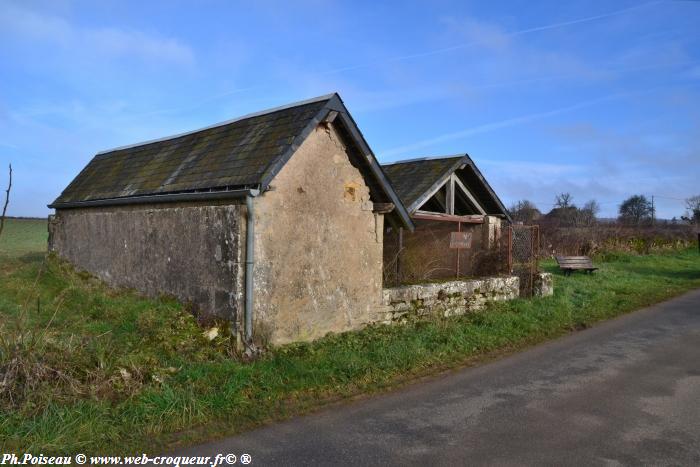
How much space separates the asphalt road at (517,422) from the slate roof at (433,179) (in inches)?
205

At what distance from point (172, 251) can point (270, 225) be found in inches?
86.4

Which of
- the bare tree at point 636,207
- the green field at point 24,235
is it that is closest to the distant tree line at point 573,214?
the bare tree at point 636,207

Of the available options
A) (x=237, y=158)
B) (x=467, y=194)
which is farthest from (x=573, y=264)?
(x=237, y=158)

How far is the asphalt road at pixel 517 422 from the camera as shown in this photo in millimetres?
4512

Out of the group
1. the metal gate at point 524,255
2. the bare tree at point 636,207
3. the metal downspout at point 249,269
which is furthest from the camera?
the bare tree at point 636,207

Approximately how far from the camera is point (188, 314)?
8.06 meters

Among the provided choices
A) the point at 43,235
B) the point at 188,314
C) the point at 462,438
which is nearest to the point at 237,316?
the point at 188,314

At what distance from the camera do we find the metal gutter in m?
7.32

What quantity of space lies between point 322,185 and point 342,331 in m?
2.41

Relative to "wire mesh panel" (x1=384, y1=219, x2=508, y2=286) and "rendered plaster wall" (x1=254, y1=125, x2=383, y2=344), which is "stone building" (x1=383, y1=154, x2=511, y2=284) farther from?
"rendered plaster wall" (x1=254, y1=125, x2=383, y2=344)

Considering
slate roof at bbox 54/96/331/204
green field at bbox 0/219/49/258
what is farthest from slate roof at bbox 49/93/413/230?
green field at bbox 0/219/49/258

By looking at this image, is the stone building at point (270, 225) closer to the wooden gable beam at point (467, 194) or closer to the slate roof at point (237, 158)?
the slate roof at point (237, 158)

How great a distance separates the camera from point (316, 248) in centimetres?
820

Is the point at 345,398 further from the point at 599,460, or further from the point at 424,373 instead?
the point at 599,460
